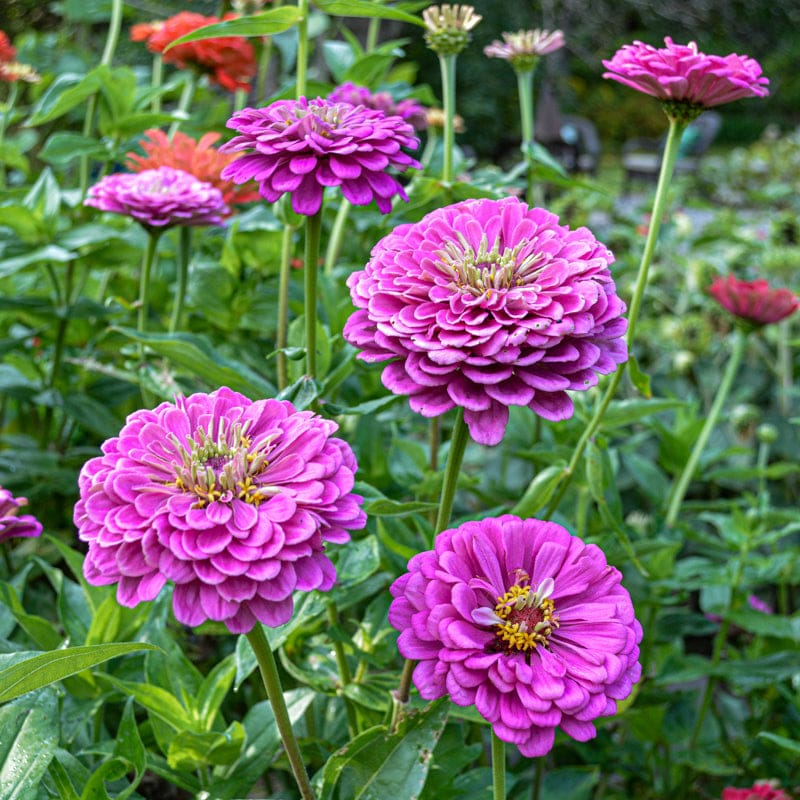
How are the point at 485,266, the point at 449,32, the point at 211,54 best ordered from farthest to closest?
the point at 211,54, the point at 449,32, the point at 485,266

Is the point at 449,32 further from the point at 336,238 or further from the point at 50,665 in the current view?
the point at 50,665

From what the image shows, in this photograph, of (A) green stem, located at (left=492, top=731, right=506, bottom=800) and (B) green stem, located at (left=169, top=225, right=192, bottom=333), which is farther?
(B) green stem, located at (left=169, top=225, right=192, bottom=333)

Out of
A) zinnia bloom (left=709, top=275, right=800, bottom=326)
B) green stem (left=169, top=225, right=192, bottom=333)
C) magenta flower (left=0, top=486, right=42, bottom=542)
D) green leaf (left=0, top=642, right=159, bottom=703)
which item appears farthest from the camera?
zinnia bloom (left=709, top=275, right=800, bottom=326)

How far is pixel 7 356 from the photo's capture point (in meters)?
1.17

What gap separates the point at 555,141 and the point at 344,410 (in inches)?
138

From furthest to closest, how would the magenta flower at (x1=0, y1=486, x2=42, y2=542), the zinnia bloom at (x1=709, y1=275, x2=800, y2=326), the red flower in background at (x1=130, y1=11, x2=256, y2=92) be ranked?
the red flower in background at (x1=130, y1=11, x2=256, y2=92) < the zinnia bloom at (x1=709, y1=275, x2=800, y2=326) < the magenta flower at (x1=0, y1=486, x2=42, y2=542)

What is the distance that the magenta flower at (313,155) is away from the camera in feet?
2.02

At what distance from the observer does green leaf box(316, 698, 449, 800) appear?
0.60 meters

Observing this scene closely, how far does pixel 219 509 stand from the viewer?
1.61ft

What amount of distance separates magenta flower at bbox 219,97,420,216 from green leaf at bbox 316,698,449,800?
0.34 m

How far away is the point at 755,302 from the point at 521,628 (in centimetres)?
70

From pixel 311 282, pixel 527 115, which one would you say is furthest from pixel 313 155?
pixel 527 115

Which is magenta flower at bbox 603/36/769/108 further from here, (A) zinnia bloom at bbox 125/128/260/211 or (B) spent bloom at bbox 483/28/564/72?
(A) zinnia bloom at bbox 125/128/260/211

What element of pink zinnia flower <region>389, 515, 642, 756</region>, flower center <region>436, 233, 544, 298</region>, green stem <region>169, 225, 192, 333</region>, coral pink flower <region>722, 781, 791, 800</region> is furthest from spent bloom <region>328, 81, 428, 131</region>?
coral pink flower <region>722, 781, 791, 800</region>
